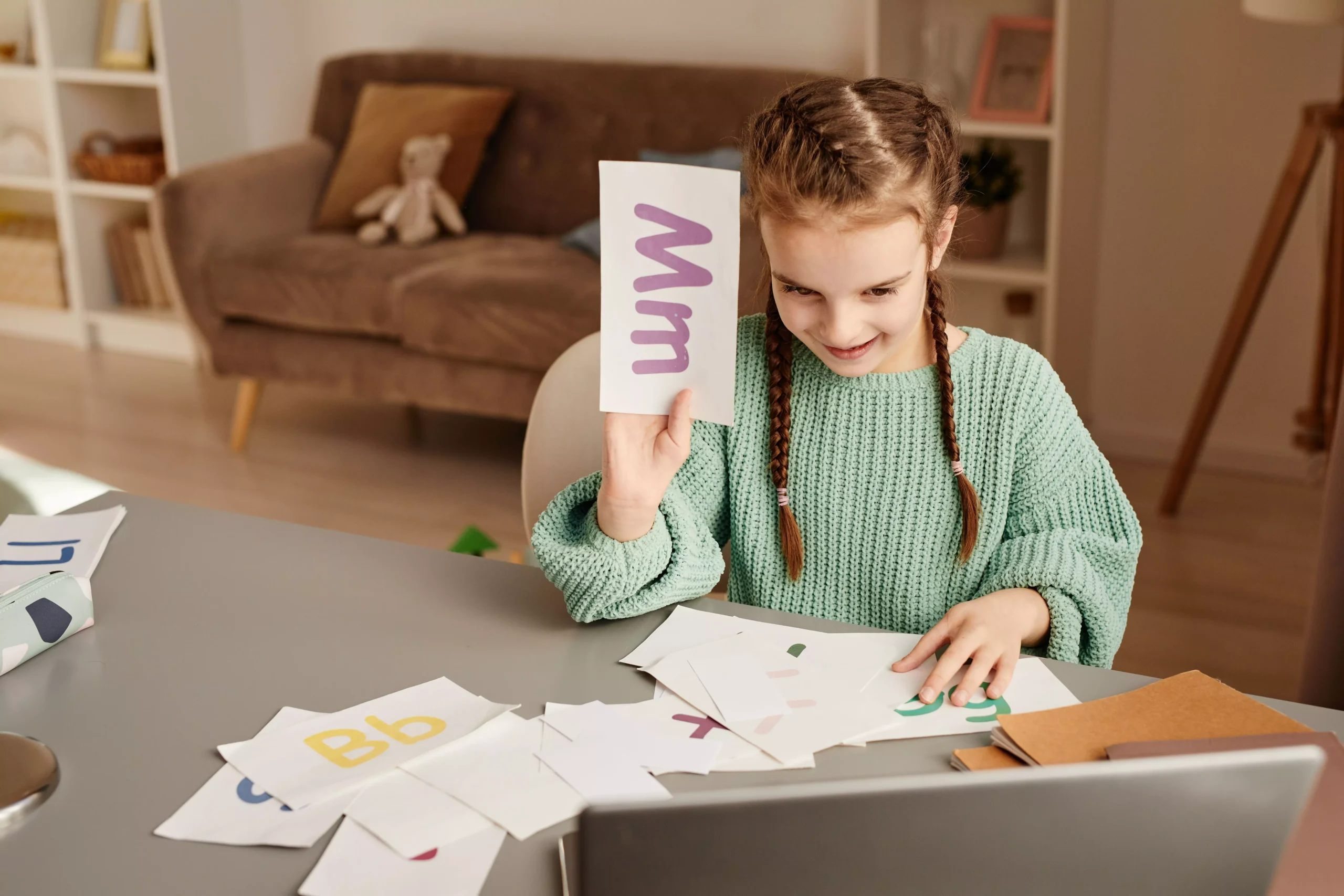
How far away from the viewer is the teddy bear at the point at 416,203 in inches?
127

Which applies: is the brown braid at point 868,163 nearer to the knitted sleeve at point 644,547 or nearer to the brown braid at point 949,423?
the brown braid at point 949,423

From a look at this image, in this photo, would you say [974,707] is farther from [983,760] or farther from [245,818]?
[245,818]

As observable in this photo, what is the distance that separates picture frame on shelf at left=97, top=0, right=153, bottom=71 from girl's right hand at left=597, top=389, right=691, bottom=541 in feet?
11.2

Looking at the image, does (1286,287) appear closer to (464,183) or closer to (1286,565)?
(1286,565)

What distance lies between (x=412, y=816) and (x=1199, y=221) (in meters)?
2.63

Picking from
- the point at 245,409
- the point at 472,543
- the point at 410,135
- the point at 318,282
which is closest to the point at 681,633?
the point at 472,543

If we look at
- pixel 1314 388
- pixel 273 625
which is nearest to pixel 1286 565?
pixel 1314 388

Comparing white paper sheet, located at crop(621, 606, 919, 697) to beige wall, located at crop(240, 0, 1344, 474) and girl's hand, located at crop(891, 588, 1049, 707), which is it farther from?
beige wall, located at crop(240, 0, 1344, 474)

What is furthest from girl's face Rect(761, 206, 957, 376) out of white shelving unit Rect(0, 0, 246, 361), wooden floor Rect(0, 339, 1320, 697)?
white shelving unit Rect(0, 0, 246, 361)

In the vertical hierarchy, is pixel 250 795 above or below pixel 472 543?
above

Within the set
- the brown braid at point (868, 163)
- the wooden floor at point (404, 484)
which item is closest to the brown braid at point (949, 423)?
the brown braid at point (868, 163)

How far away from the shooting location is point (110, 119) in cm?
407

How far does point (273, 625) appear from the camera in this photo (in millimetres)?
987

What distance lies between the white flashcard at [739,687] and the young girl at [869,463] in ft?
0.31
